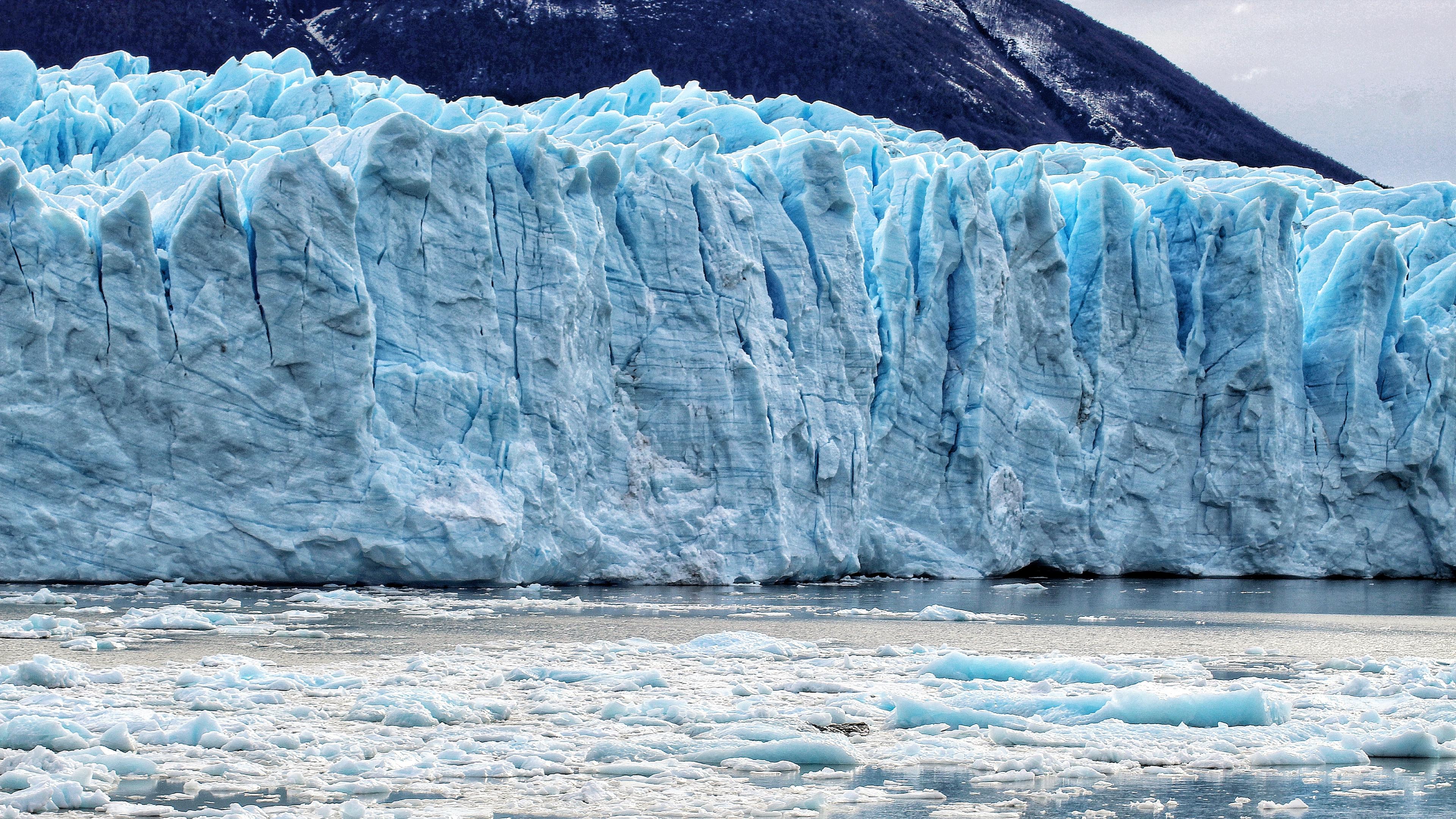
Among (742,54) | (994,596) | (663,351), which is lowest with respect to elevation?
(994,596)

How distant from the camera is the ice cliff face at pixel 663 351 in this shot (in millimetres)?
13227

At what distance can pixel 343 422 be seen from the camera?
13570 millimetres

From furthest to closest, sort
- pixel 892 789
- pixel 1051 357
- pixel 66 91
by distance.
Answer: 1. pixel 66 91
2. pixel 1051 357
3. pixel 892 789

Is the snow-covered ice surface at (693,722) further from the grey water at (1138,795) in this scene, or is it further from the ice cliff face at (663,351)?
the ice cliff face at (663,351)

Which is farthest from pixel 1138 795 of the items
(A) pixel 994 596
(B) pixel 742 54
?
A: (B) pixel 742 54

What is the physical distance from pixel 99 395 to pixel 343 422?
6.72ft

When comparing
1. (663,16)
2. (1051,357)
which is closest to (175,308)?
(1051,357)

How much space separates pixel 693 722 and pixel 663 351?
989cm

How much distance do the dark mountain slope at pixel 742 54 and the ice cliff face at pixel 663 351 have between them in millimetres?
19300

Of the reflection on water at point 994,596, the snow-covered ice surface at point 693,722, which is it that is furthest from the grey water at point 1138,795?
the reflection on water at point 994,596

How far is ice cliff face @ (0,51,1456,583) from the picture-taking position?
43.4 ft

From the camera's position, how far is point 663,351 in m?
15.9

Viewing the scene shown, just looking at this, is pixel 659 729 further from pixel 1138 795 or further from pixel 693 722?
pixel 1138 795

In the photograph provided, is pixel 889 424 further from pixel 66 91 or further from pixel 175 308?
pixel 66 91
